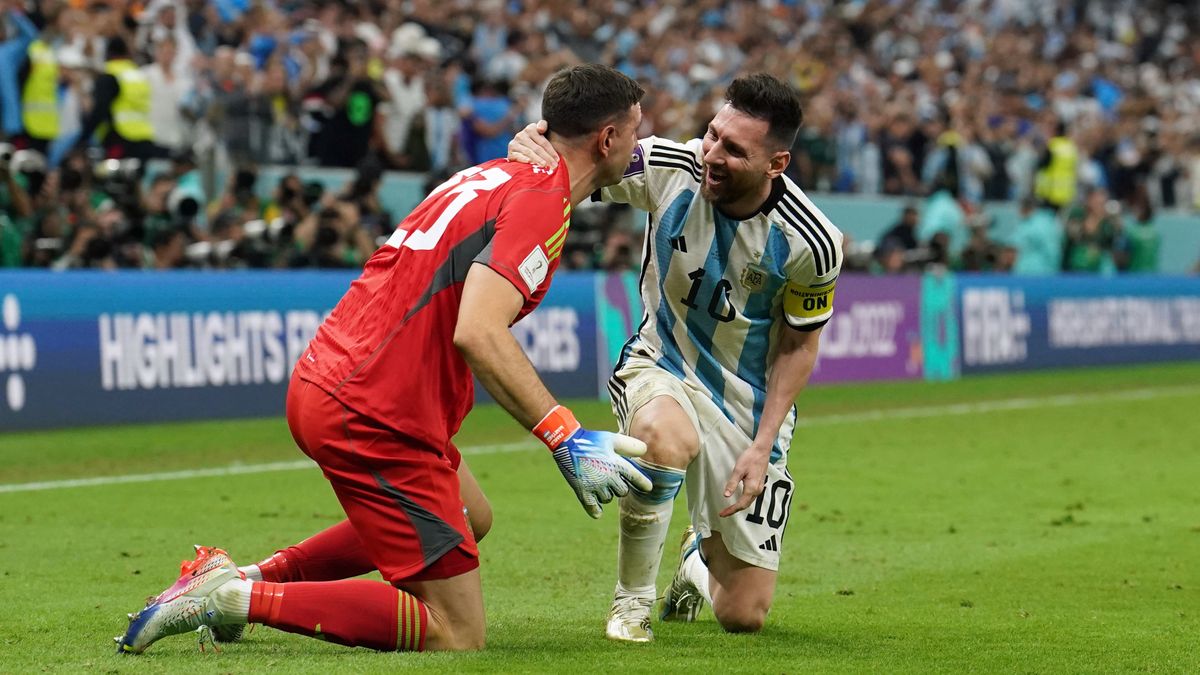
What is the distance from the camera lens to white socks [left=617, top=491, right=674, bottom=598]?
6094 millimetres

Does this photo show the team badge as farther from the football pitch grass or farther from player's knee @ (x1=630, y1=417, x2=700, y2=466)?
the football pitch grass

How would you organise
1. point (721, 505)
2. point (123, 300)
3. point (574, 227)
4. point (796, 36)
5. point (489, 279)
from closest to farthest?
1. point (489, 279)
2. point (721, 505)
3. point (123, 300)
4. point (574, 227)
5. point (796, 36)

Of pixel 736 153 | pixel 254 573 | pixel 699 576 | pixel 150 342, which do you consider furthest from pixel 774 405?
pixel 150 342

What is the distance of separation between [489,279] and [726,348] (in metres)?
1.77

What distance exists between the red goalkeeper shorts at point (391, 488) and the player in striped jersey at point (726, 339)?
94 cm

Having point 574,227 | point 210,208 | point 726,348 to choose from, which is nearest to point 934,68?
point 574,227

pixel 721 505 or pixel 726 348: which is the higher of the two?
pixel 726 348

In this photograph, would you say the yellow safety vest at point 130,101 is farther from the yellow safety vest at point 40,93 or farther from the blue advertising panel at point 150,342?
the blue advertising panel at point 150,342

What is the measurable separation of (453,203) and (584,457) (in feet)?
3.07

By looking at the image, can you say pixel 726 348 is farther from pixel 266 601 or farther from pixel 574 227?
pixel 574 227

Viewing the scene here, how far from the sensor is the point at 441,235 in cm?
533

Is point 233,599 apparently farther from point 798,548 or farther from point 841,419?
point 841,419

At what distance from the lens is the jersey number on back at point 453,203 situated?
534cm

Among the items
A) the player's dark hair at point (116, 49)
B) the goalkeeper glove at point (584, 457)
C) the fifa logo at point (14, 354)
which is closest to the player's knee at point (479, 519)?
the goalkeeper glove at point (584, 457)
